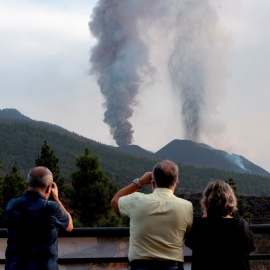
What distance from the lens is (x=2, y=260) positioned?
5.22 meters

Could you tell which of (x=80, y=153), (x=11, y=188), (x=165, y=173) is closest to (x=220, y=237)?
(x=165, y=173)

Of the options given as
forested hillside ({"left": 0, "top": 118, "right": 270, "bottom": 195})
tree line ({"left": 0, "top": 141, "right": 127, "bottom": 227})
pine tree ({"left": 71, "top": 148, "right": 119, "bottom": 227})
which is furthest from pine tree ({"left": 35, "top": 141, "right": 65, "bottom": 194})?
forested hillside ({"left": 0, "top": 118, "right": 270, "bottom": 195})

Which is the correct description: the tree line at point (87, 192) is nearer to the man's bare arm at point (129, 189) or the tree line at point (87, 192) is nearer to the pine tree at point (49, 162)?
the pine tree at point (49, 162)

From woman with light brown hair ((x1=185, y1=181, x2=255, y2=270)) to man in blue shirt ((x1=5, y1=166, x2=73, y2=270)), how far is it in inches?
46.3

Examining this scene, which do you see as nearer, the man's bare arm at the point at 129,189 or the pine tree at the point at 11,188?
the man's bare arm at the point at 129,189

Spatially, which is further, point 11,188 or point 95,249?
point 11,188

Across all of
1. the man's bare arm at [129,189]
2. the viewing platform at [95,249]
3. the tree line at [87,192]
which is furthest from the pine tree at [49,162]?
the man's bare arm at [129,189]

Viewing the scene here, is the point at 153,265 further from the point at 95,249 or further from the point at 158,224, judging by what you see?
the point at 95,249

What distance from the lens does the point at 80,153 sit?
5428 inches

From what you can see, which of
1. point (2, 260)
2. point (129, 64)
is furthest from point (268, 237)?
point (129, 64)

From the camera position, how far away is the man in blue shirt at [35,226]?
4.30 meters

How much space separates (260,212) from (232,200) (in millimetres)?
52113

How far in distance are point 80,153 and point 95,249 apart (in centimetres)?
13338

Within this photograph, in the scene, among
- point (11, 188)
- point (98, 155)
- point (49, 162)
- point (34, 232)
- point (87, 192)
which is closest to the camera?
point (34, 232)
